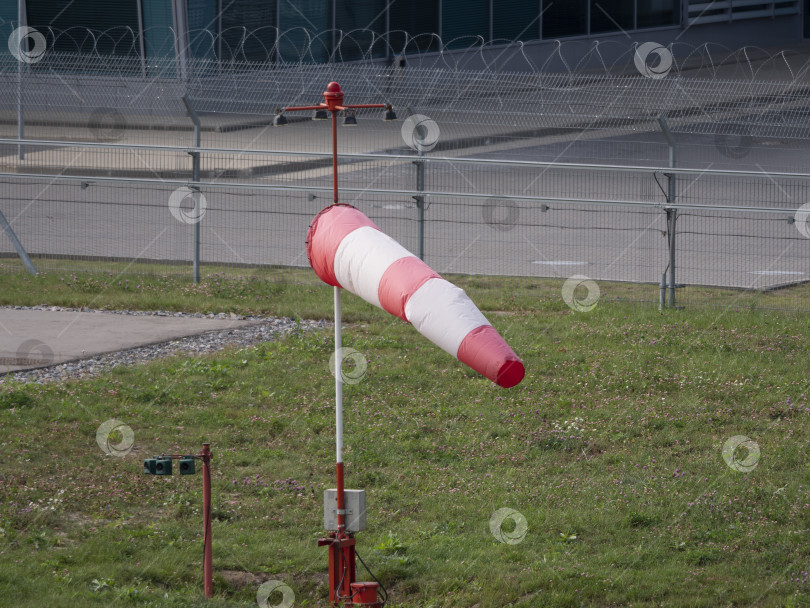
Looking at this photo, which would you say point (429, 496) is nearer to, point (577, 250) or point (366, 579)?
point (366, 579)

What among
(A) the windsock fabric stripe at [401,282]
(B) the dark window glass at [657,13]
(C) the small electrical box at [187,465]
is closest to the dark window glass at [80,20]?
(B) the dark window glass at [657,13]

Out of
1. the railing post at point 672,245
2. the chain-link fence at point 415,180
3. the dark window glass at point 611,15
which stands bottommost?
the railing post at point 672,245

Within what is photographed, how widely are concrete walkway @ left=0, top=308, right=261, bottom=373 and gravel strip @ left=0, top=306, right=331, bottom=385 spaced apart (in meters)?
0.10

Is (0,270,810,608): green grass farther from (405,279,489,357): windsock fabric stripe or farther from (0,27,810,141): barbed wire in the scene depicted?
→ (0,27,810,141): barbed wire

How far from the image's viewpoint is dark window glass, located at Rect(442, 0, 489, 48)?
30531 millimetres

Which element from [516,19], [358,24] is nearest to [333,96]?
[358,24]

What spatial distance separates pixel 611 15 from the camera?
33.9m

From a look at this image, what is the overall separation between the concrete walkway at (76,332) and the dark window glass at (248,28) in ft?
47.5

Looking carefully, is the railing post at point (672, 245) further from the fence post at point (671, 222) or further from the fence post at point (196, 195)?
the fence post at point (196, 195)

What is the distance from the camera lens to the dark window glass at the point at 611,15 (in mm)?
33500

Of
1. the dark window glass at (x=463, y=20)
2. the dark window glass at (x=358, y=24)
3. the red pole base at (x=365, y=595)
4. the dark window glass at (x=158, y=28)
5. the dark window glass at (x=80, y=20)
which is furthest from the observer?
the dark window glass at (x=463, y=20)

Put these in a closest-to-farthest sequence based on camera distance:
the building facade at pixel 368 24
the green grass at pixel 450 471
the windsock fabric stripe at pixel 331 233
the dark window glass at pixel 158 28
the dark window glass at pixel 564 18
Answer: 1. the windsock fabric stripe at pixel 331 233
2. the green grass at pixel 450 471
3. the dark window glass at pixel 158 28
4. the building facade at pixel 368 24
5. the dark window glass at pixel 564 18

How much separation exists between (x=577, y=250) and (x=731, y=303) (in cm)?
342

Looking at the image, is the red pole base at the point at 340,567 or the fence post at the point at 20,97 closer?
the red pole base at the point at 340,567
